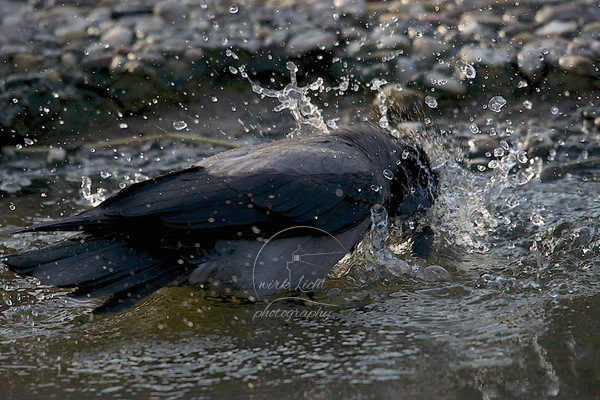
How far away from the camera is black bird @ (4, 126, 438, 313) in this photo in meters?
3.52

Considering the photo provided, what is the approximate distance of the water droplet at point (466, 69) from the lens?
6723mm

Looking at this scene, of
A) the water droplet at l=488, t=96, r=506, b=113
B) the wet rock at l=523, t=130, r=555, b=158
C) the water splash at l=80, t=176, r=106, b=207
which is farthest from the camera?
the water droplet at l=488, t=96, r=506, b=113

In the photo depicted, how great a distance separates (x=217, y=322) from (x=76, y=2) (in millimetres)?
5585

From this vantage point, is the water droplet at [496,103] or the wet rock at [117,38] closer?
the water droplet at [496,103]

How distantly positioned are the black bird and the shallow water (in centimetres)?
19

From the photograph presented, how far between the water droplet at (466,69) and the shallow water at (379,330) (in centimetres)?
211

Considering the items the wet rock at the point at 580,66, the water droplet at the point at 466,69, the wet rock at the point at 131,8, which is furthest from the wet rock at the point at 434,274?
the wet rock at the point at 131,8

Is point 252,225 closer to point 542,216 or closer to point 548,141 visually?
point 542,216

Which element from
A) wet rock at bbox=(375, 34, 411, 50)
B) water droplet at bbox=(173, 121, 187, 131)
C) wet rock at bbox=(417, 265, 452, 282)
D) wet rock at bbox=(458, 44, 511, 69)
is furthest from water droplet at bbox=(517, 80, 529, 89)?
wet rock at bbox=(417, 265, 452, 282)

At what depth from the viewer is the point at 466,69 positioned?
6.80m

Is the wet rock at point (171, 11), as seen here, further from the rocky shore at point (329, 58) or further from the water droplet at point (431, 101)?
the water droplet at point (431, 101)

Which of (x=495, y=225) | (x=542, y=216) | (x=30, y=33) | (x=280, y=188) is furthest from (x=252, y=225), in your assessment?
(x=30, y=33)

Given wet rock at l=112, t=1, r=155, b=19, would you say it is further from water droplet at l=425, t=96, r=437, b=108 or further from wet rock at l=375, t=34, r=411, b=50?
water droplet at l=425, t=96, r=437, b=108

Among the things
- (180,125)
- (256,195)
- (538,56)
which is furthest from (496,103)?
(256,195)
